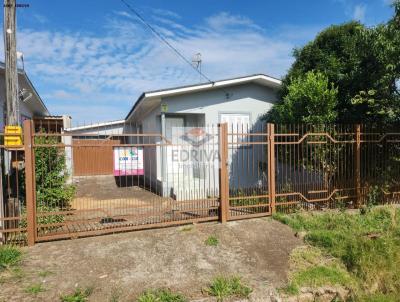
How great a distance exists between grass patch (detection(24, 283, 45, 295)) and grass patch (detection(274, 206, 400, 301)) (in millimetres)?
3435

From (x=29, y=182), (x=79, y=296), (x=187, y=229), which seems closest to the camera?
(x=79, y=296)

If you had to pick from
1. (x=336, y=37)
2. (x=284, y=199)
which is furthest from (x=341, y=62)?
(x=284, y=199)

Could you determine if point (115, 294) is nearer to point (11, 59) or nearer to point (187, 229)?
point (187, 229)

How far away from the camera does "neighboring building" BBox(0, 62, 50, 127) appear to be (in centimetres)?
757

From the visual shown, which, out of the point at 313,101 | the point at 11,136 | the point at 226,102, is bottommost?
the point at 11,136

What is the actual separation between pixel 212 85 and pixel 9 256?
7529 millimetres

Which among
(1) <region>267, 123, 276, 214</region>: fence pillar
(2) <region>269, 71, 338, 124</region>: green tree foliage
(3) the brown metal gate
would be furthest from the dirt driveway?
(3) the brown metal gate

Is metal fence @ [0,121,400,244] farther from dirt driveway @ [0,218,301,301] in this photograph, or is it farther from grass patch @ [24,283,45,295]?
grass patch @ [24,283,45,295]

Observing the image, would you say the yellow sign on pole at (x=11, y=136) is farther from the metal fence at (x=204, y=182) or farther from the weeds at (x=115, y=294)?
the weeds at (x=115, y=294)

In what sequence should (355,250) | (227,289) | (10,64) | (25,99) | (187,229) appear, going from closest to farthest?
(227,289)
(355,250)
(10,64)
(187,229)
(25,99)

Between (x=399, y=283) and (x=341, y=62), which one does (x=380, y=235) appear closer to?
(x=399, y=283)

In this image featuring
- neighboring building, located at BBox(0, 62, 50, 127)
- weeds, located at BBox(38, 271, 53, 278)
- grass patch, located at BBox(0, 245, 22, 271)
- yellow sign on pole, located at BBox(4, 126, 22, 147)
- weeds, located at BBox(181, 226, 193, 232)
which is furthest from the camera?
neighboring building, located at BBox(0, 62, 50, 127)

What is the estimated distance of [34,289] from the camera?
4.05 meters

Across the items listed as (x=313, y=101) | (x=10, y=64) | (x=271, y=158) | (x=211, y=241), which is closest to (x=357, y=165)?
(x=313, y=101)
